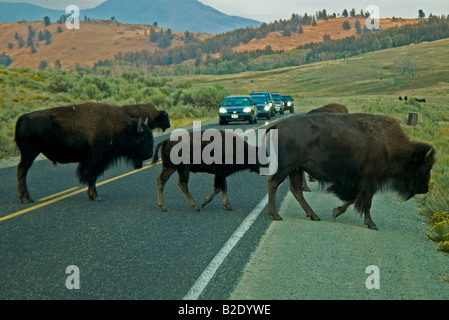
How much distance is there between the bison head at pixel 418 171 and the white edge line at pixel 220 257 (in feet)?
7.23

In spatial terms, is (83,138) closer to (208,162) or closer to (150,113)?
(208,162)

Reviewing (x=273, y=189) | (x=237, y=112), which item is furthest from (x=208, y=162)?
(x=237, y=112)

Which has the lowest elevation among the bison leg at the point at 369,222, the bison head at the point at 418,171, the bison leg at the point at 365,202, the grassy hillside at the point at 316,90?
the grassy hillside at the point at 316,90

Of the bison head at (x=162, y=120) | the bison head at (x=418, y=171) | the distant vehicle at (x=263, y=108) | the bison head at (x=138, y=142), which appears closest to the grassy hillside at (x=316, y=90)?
the bison head at (x=418, y=171)

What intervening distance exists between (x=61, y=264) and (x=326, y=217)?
13.5 ft

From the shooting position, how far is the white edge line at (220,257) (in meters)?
4.86

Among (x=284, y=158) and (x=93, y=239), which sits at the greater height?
(x=284, y=158)

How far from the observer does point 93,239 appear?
682 centimetres

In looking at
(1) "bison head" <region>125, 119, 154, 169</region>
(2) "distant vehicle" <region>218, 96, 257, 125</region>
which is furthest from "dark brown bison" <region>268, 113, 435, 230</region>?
(2) "distant vehicle" <region>218, 96, 257, 125</region>

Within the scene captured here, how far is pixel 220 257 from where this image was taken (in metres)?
5.97

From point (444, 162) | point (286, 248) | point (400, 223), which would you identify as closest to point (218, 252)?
point (286, 248)

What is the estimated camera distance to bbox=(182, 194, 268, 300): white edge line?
4.86 metres

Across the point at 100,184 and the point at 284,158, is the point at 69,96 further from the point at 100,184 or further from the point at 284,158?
the point at 284,158

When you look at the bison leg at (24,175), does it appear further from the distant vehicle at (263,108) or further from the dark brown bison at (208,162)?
the distant vehicle at (263,108)
